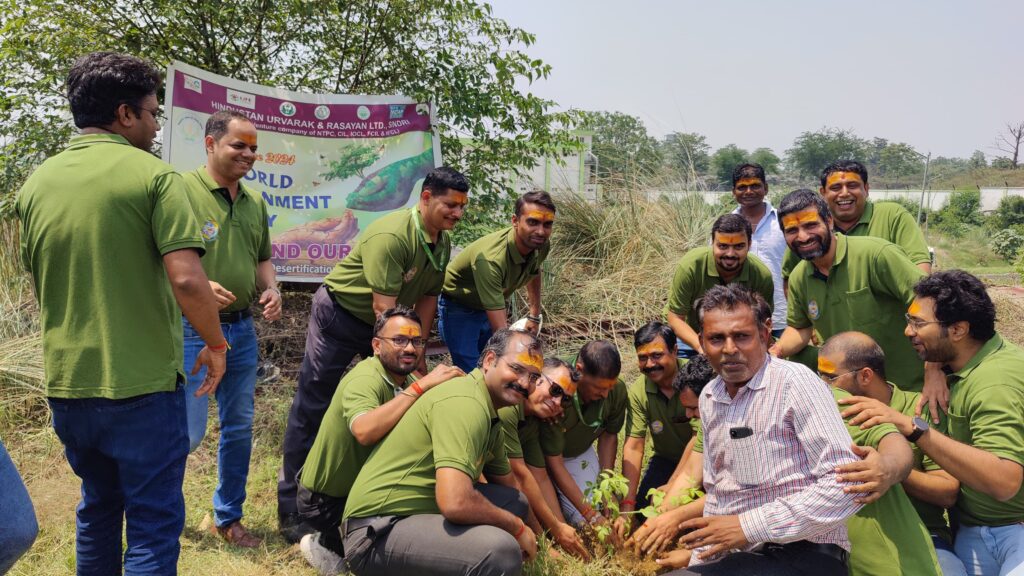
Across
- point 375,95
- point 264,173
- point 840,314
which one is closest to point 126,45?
point 264,173

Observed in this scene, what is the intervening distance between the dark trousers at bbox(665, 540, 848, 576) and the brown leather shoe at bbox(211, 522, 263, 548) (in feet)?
8.09

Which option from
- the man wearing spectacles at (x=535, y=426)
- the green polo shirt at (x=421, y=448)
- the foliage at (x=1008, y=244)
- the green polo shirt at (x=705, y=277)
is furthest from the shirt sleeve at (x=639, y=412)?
the foliage at (x=1008, y=244)

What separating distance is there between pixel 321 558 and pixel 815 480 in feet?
8.09

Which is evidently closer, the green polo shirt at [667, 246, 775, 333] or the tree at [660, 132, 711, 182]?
the green polo shirt at [667, 246, 775, 333]

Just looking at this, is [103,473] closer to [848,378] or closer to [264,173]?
[848,378]

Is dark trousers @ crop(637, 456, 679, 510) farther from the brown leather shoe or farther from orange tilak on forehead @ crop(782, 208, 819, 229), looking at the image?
the brown leather shoe

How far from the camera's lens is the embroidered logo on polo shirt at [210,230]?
3.83 m

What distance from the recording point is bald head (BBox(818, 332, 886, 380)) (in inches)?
128

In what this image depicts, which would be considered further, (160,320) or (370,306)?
(370,306)

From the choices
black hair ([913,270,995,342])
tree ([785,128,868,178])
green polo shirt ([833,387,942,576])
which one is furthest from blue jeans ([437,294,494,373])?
tree ([785,128,868,178])

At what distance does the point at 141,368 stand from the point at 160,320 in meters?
0.19

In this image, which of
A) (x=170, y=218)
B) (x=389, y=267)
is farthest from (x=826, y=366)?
(x=170, y=218)

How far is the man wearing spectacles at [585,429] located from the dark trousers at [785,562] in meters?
1.19

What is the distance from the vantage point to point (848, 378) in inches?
128
